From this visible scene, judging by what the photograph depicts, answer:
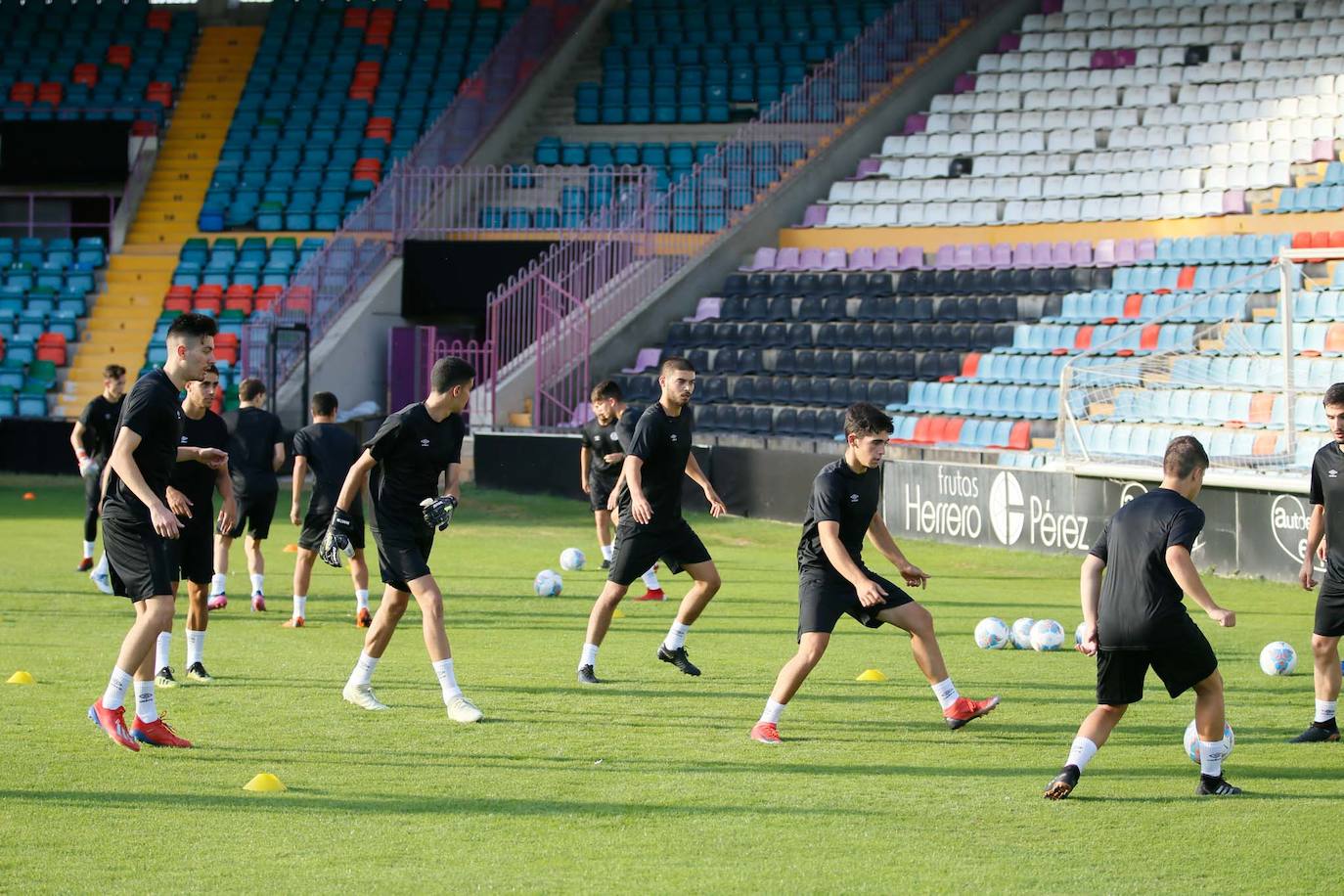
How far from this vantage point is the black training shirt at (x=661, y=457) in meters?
10.6

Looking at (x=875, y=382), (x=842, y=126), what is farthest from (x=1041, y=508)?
(x=842, y=126)

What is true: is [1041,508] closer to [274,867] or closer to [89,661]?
[89,661]

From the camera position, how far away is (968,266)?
25.4 meters

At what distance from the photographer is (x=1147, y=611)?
734 centimetres

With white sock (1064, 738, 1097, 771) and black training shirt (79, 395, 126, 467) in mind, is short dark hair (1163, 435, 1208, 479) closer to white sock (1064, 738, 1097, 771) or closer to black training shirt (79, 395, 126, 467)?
white sock (1064, 738, 1097, 771)

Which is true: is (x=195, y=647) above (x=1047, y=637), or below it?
above

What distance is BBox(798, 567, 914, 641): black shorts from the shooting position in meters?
8.70

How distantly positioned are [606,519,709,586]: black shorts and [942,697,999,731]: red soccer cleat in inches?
81.0

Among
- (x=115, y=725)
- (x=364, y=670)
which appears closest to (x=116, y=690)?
(x=115, y=725)

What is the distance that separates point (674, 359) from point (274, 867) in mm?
4840

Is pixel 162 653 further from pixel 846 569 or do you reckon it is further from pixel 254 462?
pixel 846 569

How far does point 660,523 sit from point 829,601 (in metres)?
2.12

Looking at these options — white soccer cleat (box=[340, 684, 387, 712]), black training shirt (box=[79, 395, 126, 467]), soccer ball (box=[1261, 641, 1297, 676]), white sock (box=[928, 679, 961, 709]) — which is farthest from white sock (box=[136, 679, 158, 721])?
black training shirt (box=[79, 395, 126, 467])

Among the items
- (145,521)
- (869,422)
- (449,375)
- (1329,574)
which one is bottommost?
(1329,574)
